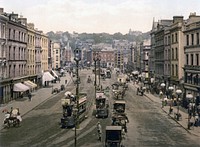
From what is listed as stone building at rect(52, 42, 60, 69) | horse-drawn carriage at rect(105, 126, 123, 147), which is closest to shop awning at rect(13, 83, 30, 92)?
horse-drawn carriage at rect(105, 126, 123, 147)

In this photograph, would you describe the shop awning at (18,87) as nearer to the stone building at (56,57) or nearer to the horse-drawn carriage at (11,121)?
the horse-drawn carriage at (11,121)

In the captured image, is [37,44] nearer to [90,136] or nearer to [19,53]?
[19,53]

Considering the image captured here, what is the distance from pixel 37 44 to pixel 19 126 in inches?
2073

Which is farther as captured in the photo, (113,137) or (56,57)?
(56,57)

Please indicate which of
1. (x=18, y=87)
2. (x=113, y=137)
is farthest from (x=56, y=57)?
(x=113, y=137)

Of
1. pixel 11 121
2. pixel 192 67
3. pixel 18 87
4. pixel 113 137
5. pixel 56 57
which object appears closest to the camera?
pixel 113 137

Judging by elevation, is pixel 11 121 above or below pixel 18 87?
below

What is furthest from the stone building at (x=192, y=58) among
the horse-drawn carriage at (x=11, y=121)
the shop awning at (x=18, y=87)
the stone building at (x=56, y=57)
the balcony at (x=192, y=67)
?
the stone building at (x=56, y=57)

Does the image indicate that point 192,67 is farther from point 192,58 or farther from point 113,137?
point 113,137

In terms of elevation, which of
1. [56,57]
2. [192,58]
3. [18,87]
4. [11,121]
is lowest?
[11,121]

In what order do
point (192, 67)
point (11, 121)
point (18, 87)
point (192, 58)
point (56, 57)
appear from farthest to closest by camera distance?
1. point (56, 57)
2. point (18, 87)
3. point (192, 58)
4. point (192, 67)
5. point (11, 121)

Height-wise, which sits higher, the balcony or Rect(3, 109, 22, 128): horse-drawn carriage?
the balcony

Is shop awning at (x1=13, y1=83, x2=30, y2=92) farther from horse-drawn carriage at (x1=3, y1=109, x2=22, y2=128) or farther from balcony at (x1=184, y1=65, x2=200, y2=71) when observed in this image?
balcony at (x1=184, y1=65, x2=200, y2=71)

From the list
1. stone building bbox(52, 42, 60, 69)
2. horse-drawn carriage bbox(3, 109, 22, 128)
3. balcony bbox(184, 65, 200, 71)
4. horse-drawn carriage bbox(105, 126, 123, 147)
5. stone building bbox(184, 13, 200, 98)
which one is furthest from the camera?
stone building bbox(52, 42, 60, 69)
